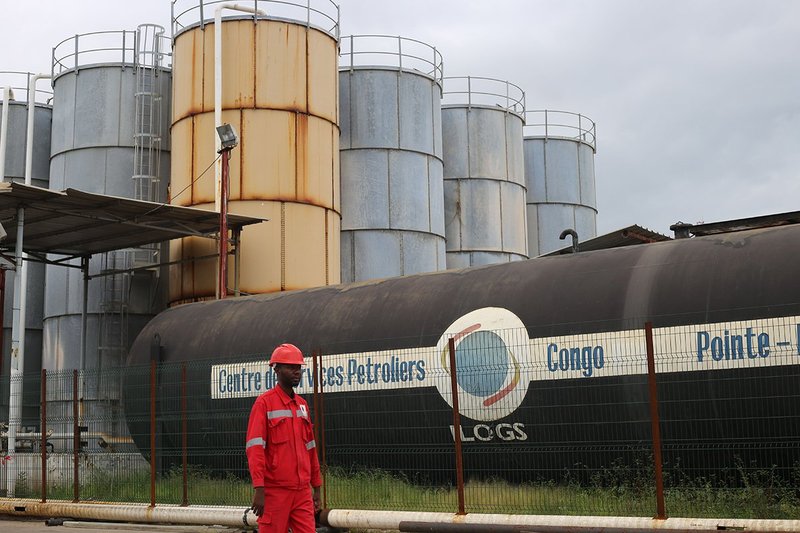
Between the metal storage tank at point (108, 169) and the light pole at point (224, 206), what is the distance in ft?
18.1

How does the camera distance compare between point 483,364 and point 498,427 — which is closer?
point 498,427

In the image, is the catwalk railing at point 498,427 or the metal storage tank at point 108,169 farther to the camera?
the metal storage tank at point 108,169

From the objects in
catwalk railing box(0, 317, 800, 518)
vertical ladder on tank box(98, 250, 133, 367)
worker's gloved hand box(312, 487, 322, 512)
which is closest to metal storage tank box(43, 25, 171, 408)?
vertical ladder on tank box(98, 250, 133, 367)

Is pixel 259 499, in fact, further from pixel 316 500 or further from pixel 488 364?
pixel 488 364

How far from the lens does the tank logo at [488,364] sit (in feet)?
41.4

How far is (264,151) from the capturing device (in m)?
26.5

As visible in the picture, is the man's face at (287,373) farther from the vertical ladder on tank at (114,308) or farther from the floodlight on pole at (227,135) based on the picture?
the vertical ladder on tank at (114,308)

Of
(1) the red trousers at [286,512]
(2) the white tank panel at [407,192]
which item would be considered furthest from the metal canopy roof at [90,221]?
(1) the red trousers at [286,512]

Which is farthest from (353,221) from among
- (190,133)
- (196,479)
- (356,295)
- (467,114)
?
(196,479)

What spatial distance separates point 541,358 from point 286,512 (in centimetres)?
560

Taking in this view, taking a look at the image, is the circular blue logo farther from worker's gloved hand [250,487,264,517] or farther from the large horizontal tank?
worker's gloved hand [250,487,264,517]

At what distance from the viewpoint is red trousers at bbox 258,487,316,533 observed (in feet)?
24.6

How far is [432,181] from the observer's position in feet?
104

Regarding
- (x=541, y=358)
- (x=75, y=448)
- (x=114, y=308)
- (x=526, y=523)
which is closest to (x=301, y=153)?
(x=114, y=308)
